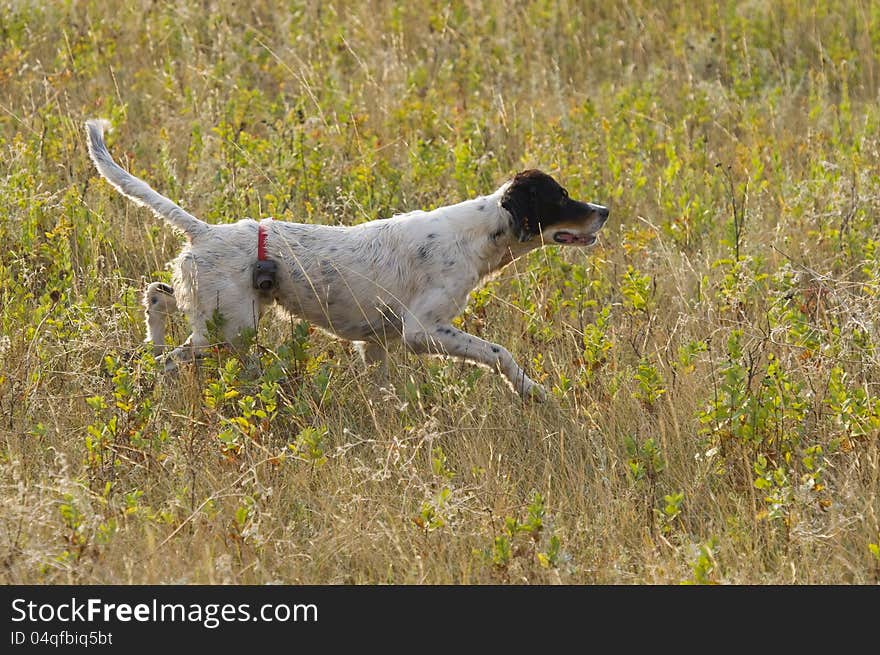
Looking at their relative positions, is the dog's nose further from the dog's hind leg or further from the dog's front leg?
the dog's hind leg

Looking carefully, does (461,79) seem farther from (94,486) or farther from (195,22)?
(94,486)

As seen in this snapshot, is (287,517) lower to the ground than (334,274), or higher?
lower

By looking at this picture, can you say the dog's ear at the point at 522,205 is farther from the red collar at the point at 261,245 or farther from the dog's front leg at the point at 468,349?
the red collar at the point at 261,245

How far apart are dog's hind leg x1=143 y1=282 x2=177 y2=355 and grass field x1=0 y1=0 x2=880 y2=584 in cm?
12

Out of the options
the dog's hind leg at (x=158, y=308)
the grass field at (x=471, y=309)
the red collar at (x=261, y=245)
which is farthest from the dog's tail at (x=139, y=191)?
the grass field at (x=471, y=309)

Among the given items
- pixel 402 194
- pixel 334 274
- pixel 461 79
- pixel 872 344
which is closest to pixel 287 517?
pixel 334 274

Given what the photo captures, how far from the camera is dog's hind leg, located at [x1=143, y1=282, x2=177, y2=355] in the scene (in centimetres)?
572

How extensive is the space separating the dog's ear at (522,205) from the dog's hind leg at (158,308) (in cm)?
158

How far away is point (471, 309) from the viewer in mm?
6180

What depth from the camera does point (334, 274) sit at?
5.62 metres

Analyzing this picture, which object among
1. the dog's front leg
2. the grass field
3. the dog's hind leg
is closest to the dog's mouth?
the grass field

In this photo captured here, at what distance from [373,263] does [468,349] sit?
0.60 metres

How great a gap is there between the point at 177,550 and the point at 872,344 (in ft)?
9.20

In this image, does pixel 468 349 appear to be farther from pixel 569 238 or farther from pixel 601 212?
pixel 601 212
